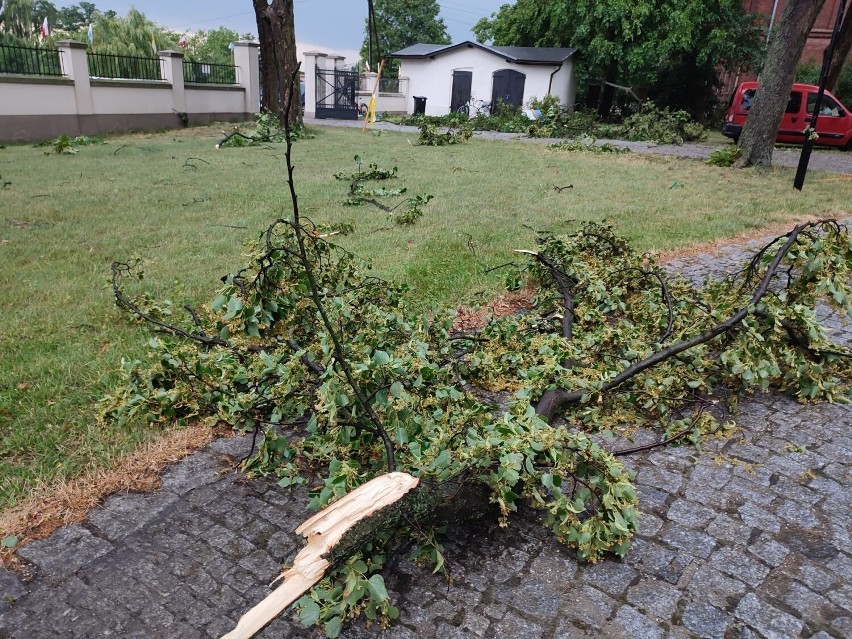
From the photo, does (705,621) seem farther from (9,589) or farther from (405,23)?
(405,23)

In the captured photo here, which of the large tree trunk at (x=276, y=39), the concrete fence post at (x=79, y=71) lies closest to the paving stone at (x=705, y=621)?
the large tree trunk at (x=276, y=39)

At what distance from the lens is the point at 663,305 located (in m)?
4.29

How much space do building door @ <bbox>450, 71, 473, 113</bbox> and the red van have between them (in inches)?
602

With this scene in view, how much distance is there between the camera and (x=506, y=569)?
240 cm

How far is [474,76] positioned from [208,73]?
15210 mm

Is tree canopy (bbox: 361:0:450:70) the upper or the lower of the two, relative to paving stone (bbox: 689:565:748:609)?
upper

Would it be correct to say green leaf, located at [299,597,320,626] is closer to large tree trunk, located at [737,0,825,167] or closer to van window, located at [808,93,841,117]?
large tree trunk, located at [737,0,825,167]

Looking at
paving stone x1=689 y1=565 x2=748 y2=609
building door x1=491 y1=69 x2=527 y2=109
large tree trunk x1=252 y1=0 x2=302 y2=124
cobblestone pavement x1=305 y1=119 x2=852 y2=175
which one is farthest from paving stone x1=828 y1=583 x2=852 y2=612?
building door x1=491 y1=69 x2=527 y2=109

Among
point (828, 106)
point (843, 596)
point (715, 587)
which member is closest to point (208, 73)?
point (828, 106)

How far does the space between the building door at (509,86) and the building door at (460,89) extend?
4.81 feet

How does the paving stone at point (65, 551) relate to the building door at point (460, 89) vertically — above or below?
below

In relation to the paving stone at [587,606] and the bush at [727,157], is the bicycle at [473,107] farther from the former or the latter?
the paving stone at [587,606]

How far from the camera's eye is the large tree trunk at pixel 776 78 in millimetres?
11625

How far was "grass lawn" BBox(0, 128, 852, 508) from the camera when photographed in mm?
3553
